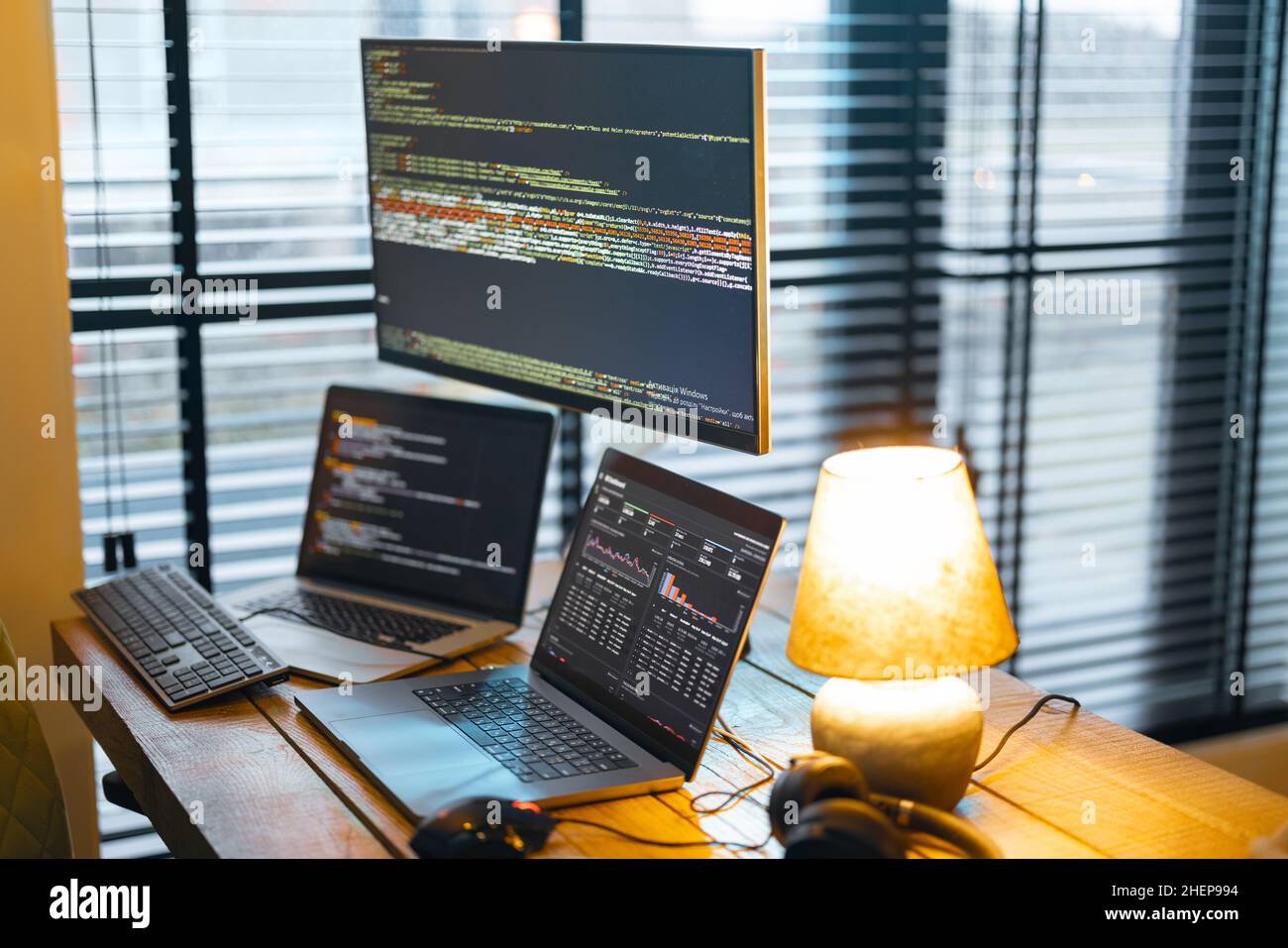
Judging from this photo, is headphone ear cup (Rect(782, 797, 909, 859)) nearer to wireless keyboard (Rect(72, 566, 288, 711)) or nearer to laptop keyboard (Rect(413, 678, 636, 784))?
laptop keyboard (Rect(413, 678, 636, 784))

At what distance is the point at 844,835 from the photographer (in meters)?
1.11

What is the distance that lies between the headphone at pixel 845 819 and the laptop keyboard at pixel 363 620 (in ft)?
2.05

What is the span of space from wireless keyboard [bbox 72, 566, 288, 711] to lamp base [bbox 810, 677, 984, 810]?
2.23 ft

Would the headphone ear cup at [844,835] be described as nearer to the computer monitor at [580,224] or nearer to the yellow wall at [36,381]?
the computer monitor at [580,224]

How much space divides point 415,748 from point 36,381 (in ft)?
3.16

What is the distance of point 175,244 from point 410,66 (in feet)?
→ 1.83

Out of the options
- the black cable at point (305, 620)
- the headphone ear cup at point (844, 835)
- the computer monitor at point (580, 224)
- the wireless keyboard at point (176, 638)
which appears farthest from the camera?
the black cable at point (305, 620)

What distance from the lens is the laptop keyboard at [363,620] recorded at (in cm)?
173

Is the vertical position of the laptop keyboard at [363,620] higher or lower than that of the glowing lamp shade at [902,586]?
lower

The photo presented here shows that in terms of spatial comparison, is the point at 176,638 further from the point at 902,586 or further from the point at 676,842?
the point at 902,586

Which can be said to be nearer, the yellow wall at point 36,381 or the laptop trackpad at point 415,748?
the laptop trackpad at point 415,748

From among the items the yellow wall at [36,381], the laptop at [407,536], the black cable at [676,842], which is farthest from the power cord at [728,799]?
the yellow wall at [36,381]

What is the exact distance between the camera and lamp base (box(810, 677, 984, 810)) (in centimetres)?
125

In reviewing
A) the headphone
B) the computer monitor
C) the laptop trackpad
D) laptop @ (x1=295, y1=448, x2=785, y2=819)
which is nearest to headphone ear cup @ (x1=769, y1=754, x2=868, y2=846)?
the headphone
